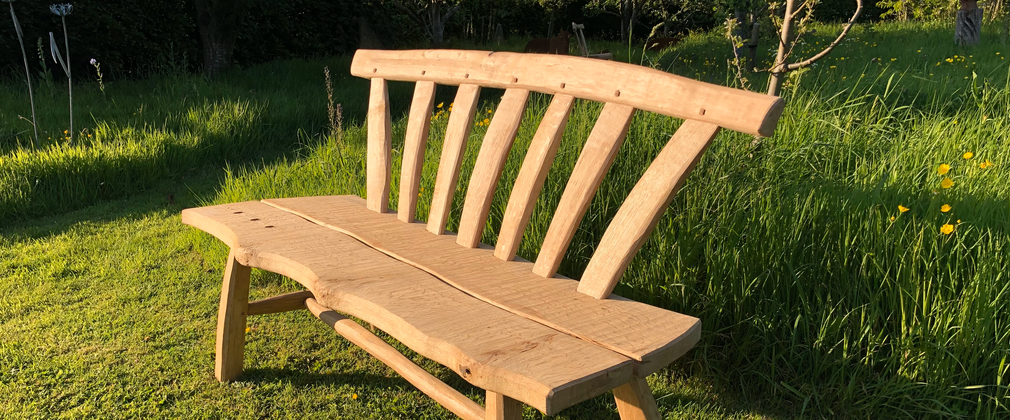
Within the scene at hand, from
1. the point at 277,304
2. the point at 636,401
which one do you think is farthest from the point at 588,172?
the point at 277,304

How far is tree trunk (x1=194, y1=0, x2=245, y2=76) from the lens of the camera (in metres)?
8.09

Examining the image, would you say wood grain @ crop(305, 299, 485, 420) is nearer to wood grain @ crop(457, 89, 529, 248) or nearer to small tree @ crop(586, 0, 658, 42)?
wood grain @ crop(457, 89, 529, 248)

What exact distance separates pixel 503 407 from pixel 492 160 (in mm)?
780

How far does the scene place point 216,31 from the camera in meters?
8.20

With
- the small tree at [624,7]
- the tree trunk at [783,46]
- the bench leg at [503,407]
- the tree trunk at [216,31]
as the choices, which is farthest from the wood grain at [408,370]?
the small tree at [624,7]

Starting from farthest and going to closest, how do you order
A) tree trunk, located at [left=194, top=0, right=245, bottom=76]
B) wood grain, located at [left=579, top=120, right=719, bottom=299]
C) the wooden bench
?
tree trunk, located at [left=194, top=0, right=245, bottom=76], wood grain, located at [left=579, top=120, right=719, bottom=299], the wooden bench

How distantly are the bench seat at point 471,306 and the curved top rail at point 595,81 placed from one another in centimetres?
45

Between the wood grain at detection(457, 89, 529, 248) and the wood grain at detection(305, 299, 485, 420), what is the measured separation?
1.30 feet

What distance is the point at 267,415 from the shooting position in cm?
237

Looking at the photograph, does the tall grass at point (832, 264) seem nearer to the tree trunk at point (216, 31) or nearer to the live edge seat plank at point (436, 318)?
the live edge seat plank at point (436, 318)

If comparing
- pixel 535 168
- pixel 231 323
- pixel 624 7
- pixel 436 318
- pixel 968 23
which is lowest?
pixel 231 323

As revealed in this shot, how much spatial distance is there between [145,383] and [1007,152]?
10.7 ft

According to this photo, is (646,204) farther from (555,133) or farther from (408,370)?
(408,370)

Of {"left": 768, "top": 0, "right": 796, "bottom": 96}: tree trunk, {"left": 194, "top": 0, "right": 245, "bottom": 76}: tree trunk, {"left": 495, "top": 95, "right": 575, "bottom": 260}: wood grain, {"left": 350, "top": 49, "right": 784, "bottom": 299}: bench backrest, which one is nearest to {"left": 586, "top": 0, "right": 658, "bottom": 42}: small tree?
{"left": 194, "top": 0, "right": 245, "bottom": 76}: tree trunk
